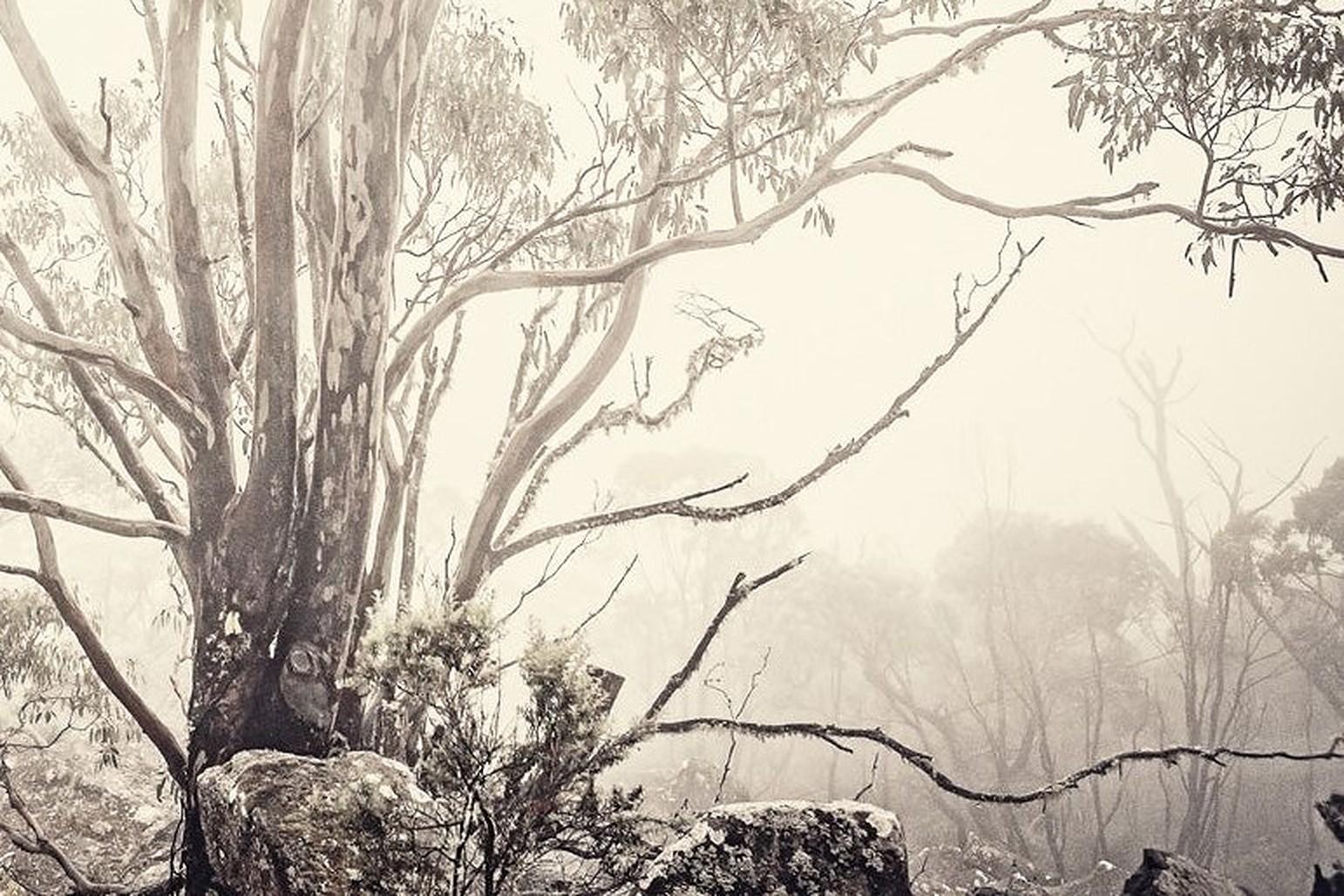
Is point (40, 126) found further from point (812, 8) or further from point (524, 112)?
point (812, 8)

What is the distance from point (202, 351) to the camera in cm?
413

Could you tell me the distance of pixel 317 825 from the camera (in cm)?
278

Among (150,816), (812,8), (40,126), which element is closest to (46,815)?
(150,816)

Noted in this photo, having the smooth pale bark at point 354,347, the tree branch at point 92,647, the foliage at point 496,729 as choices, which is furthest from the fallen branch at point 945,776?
the tree branch at point 92,647

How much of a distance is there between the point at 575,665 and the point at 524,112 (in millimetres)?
5397

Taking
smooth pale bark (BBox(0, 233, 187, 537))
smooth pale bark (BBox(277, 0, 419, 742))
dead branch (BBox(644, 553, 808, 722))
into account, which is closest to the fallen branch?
dead branch (BBox(644, 553, 808, 722))

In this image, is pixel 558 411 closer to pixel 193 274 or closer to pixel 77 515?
pixel 193 274

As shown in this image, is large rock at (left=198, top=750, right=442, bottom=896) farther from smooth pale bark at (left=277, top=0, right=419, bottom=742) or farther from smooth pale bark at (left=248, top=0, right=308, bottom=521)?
smooth pale bark at (left=248, top=0, right=308, bottom=521)

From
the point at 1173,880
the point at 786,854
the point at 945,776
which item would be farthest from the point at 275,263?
the point at 1173,880

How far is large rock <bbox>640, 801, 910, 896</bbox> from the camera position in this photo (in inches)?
112

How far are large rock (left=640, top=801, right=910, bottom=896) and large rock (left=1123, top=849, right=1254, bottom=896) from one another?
1125 millimetres

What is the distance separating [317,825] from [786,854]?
4.89 feet

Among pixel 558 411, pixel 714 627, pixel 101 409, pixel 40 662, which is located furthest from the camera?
pixel 40 662

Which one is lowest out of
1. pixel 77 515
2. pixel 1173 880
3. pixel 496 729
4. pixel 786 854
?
pixel 1173 880
